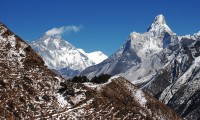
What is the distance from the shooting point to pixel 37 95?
208 ft

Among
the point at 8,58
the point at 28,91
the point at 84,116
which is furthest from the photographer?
the point at 8,58

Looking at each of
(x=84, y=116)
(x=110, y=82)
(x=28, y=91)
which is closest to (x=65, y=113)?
(x=84, y=116)

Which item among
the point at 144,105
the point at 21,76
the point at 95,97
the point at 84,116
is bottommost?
the point at 84,116

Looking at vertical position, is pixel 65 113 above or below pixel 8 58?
below

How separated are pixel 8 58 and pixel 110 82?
43.6 metres

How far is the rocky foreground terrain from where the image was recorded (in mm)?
59094

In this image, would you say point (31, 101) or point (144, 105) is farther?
point (144, 105)

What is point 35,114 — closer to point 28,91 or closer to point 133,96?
point 28,91

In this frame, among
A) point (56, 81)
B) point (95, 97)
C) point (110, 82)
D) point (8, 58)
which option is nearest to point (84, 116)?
point (95, 97)

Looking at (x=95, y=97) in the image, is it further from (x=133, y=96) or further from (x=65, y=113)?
(x=133, y=96)

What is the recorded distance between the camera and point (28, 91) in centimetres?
6328

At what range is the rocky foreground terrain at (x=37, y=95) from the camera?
59094 mm

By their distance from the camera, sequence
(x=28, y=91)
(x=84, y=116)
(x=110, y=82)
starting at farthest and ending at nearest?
(x=110, y=82)
(x=28, y=91)
(x=84, y=116)

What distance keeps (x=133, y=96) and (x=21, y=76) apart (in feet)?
168
